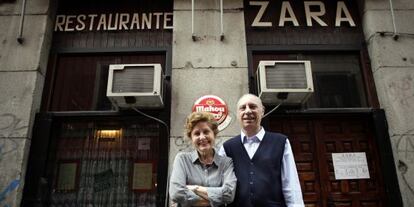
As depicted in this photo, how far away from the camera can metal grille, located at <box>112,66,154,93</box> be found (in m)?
4.99

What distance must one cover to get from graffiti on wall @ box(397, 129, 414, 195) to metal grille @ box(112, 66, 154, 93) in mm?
4276

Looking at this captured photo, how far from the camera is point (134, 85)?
5.04 m

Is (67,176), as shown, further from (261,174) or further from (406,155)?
(406,155)

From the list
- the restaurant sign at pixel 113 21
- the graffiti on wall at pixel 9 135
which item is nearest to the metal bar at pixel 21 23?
the restaurant sign at pixel 113 21

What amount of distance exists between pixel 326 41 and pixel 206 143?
14.4 feet

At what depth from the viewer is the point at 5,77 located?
5.42 metres

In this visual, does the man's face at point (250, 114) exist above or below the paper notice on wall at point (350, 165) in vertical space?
above

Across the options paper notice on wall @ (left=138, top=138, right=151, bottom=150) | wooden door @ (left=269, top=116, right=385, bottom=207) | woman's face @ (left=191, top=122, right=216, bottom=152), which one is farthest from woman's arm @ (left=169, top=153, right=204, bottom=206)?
wooden door @ (left=269, top=116, right=385, bottom=207)

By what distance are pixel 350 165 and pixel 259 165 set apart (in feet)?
11.2

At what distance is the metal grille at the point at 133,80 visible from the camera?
4992 mm

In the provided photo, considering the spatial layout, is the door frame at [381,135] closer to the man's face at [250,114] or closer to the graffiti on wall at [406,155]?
the graffiti on wall at [406,155]

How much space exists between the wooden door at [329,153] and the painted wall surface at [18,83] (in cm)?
427

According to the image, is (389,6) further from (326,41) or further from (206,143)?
(206,143)

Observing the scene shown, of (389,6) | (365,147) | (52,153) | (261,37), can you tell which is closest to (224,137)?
(261,37)
